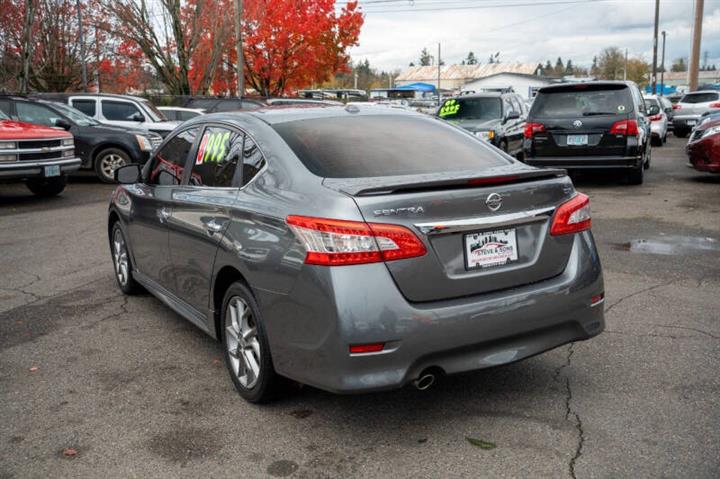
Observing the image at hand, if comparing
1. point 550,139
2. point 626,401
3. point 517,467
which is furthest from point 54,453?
point 550,139

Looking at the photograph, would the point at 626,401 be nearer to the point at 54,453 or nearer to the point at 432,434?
the point at 432,434

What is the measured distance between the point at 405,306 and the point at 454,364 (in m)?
0.40

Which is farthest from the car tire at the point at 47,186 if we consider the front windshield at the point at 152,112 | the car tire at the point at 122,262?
the car tire at the point at 122,262

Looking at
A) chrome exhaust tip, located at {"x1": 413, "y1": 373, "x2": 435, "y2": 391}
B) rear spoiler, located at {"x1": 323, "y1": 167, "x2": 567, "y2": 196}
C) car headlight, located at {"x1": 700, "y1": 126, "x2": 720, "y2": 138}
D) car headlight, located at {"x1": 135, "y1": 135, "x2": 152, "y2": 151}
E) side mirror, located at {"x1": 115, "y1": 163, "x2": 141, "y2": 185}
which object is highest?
rear spoiler, located at {"x1": 323, "y1": 167, "x2": 567, "y2": 196}

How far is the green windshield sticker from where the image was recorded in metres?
16.2

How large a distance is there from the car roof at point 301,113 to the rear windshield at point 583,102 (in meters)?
8.16

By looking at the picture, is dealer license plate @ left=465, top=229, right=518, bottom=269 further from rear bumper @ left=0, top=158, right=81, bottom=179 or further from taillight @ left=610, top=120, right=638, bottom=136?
rear bumper @ left=0, top=158, right=81, bottom=179

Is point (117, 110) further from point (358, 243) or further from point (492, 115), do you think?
point (358, 243)

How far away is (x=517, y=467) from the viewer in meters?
3.32

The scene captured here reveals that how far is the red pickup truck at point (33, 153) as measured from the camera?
11664 mm

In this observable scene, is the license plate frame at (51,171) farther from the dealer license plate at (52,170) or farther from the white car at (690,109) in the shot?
the white car at (690,109)

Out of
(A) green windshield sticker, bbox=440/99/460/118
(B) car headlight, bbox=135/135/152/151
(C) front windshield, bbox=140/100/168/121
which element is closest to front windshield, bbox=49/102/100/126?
(B) car headlight, bbox=135/135/152/151

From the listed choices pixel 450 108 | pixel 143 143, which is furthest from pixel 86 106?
pixel 450 108

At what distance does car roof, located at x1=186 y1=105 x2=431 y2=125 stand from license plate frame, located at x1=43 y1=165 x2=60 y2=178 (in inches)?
318
